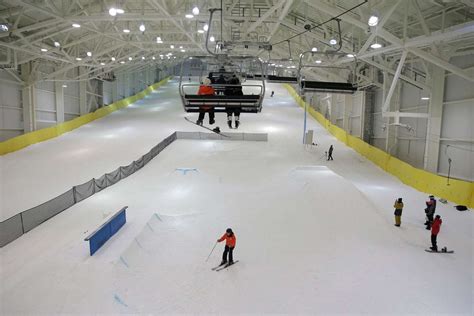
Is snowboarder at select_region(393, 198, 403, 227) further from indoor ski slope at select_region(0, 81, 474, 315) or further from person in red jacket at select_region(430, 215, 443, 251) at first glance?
person in red jacket at select_region(430, 215, 443, 251)

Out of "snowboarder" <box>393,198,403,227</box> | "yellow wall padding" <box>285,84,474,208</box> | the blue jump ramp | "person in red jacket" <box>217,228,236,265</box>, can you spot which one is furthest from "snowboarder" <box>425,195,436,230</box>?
the blue jump ramp

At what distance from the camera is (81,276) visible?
7805 mm

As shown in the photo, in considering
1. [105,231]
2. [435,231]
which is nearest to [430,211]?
[435,231]

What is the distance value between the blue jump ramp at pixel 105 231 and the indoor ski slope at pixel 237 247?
24cm

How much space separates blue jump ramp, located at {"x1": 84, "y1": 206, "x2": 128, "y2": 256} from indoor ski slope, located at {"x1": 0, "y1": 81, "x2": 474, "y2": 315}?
243 mm

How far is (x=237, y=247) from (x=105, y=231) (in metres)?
3.74

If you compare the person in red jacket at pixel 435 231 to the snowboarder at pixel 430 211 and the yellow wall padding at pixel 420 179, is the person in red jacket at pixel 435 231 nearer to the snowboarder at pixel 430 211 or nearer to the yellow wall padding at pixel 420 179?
the snowboarder at pixel 430 211

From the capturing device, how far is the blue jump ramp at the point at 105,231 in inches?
344

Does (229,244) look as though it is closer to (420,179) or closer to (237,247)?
(237,247)

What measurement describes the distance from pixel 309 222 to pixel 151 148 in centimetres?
1412

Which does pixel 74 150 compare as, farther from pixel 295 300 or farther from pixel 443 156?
pixel 443 156

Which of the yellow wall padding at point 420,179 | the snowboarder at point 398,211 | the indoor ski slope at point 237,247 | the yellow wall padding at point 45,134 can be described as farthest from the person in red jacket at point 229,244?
the yellow wall padding at point 45,134

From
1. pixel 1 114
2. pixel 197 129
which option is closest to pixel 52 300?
pixel 1 114

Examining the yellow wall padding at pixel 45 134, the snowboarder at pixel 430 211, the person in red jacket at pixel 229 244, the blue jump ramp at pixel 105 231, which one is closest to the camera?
the person in red jacket at pixel 229 244
